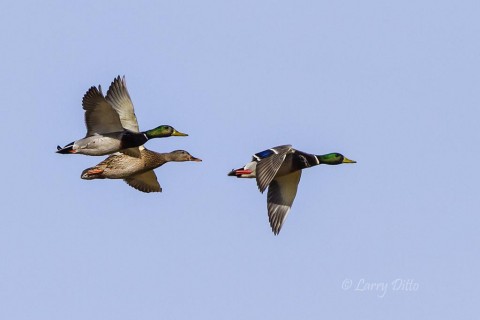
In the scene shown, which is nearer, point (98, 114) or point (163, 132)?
point (98, 114)

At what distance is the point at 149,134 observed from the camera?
32781 millimetres

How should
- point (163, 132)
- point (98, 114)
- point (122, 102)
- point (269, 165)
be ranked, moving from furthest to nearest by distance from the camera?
1. point (122, 102)
2. point (163, 132)
3. point (98, 114)
4. point (269, 165)

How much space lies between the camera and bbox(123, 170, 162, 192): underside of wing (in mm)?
35594

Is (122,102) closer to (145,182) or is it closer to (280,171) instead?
(145,182)

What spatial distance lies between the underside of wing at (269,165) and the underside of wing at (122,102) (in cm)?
378

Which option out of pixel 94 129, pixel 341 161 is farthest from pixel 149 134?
pixel 341 161

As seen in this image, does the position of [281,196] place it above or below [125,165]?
below

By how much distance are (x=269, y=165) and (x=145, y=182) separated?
5.46 meters

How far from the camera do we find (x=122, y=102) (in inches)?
1351

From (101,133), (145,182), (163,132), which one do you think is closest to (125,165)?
(163,132)

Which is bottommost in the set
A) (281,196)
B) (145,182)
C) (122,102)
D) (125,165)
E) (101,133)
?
(281,196)

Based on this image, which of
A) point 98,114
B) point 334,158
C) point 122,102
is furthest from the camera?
point 122,102

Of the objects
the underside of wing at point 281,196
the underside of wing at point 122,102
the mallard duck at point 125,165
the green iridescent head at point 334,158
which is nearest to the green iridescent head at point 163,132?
the mallard duck at point 125,165

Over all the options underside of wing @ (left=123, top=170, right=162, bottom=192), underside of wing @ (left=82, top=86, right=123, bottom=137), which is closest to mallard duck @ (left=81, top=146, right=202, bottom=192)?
underside of wing @ (left=123, top=170, right=162, bottom=192)
